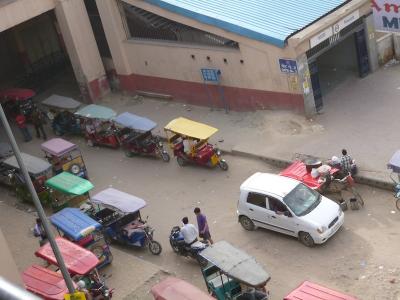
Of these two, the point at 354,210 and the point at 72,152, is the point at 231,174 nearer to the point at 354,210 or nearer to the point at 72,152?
the point at 354,210

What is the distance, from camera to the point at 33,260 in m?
16.0

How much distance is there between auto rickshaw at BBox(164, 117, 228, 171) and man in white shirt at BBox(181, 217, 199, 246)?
5057 mm

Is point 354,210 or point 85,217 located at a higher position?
point 85,217

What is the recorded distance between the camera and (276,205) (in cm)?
1473

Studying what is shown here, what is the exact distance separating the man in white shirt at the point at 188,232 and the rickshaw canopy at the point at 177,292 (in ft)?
8.59

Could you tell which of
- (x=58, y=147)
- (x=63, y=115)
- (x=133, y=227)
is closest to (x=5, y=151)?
(x=58, y=147)

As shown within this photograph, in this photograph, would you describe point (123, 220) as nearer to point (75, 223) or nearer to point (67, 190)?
point (75, 223)

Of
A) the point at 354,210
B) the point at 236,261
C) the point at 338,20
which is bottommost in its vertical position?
the point at 354,210

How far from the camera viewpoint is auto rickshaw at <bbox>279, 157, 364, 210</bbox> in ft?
52.2

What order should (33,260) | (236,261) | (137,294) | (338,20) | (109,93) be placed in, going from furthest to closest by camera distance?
(109,93) → (338,20) → (33,260) → (137,294) → (236,261)

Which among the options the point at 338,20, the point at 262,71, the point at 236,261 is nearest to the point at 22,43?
the point at 262,71

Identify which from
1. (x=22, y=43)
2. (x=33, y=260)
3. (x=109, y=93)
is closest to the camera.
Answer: (x=33, y=260)

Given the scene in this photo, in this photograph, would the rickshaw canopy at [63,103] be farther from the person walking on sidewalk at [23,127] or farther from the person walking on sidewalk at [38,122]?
the person walking on sidewalk at [23,127]

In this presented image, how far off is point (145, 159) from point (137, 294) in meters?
8.61
